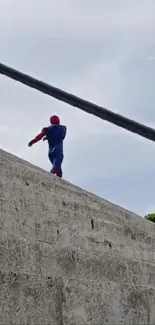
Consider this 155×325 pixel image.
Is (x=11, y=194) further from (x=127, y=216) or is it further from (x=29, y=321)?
(x=127, y=216)

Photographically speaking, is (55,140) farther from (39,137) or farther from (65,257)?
(65,257)

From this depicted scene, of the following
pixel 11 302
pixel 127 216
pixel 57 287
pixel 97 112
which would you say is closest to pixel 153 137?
pixel 97 112

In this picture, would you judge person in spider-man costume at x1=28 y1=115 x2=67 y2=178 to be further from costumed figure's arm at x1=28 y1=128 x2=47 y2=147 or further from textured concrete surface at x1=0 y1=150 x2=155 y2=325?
textured concrete surface at x1=0 y1=150 x2=155 y2=325

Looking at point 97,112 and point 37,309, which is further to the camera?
point 37,309

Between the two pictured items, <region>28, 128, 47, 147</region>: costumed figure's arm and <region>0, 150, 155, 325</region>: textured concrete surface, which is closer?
<region>0, 150, 155, 325</region>: textured concrete surface

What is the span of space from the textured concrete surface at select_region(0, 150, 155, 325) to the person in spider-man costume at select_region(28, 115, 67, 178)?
146cm

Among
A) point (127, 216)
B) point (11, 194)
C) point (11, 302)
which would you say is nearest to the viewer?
point (11, 302)

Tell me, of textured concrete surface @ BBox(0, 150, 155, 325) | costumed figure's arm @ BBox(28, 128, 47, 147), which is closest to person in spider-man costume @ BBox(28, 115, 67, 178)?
costumed figure's arm @ BBox(28, 128, 47, 147)

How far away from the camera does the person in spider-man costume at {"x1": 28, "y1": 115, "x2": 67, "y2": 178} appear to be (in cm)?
660

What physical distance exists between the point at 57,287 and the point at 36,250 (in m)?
0.26

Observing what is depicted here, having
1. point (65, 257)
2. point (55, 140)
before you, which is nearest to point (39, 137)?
point (55, 140)

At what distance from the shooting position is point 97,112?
270cm

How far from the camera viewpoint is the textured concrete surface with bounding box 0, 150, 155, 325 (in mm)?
3857

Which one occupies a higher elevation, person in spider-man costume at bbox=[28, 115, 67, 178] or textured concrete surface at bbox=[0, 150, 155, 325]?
person in spider-man costume at bbox=[28, 115, 67, 178]
